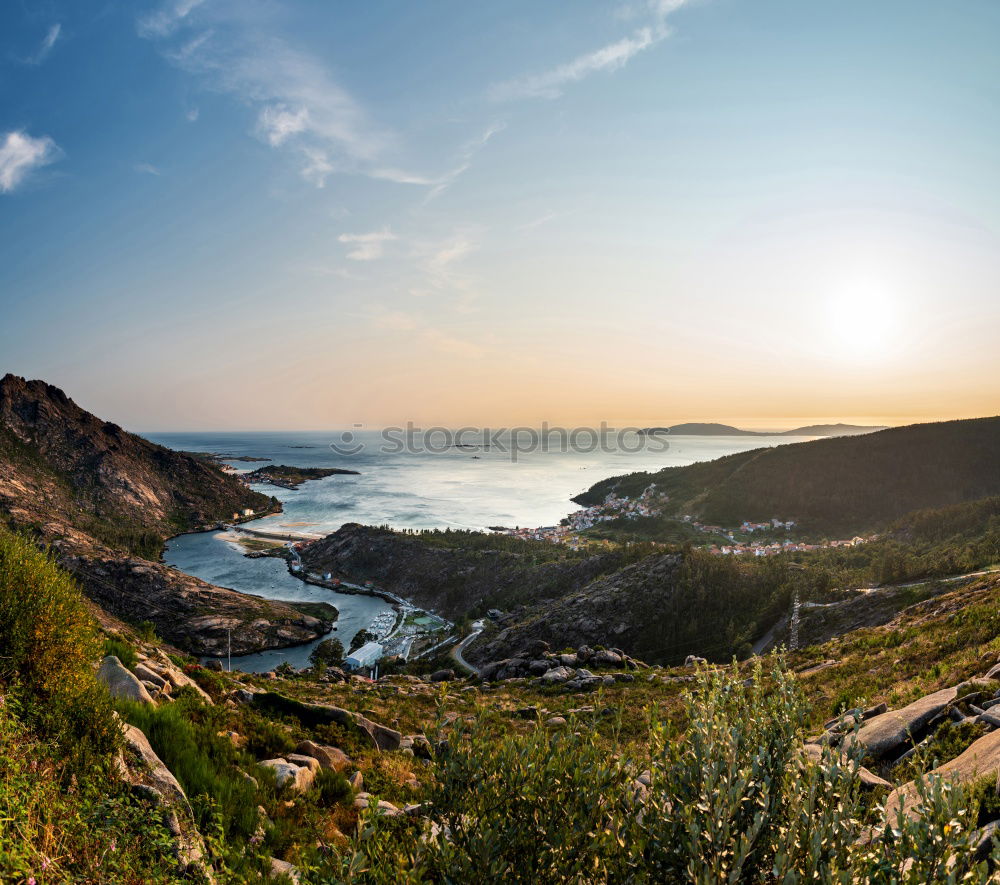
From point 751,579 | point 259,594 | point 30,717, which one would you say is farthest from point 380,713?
point 259,594

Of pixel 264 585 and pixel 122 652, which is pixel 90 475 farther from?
pixel 122 652

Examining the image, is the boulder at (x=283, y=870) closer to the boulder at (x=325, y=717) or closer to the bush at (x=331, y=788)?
the bush at (x=331, y=788)

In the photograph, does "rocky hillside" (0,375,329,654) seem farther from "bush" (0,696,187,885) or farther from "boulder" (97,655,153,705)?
"bush" (0,696,187,885)

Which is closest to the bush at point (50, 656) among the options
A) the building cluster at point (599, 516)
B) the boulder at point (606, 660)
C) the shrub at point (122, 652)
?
the shrub at point (122, 652)

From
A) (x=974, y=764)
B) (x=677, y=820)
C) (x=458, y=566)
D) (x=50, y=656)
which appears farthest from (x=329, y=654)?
(x=677, y=820)

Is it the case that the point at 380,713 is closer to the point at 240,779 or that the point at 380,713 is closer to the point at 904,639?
the point at 240,779

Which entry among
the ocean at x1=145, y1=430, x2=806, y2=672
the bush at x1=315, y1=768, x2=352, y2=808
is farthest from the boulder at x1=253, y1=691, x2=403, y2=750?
the ocean at x1=145, y1=430, x2=806, y2=672
